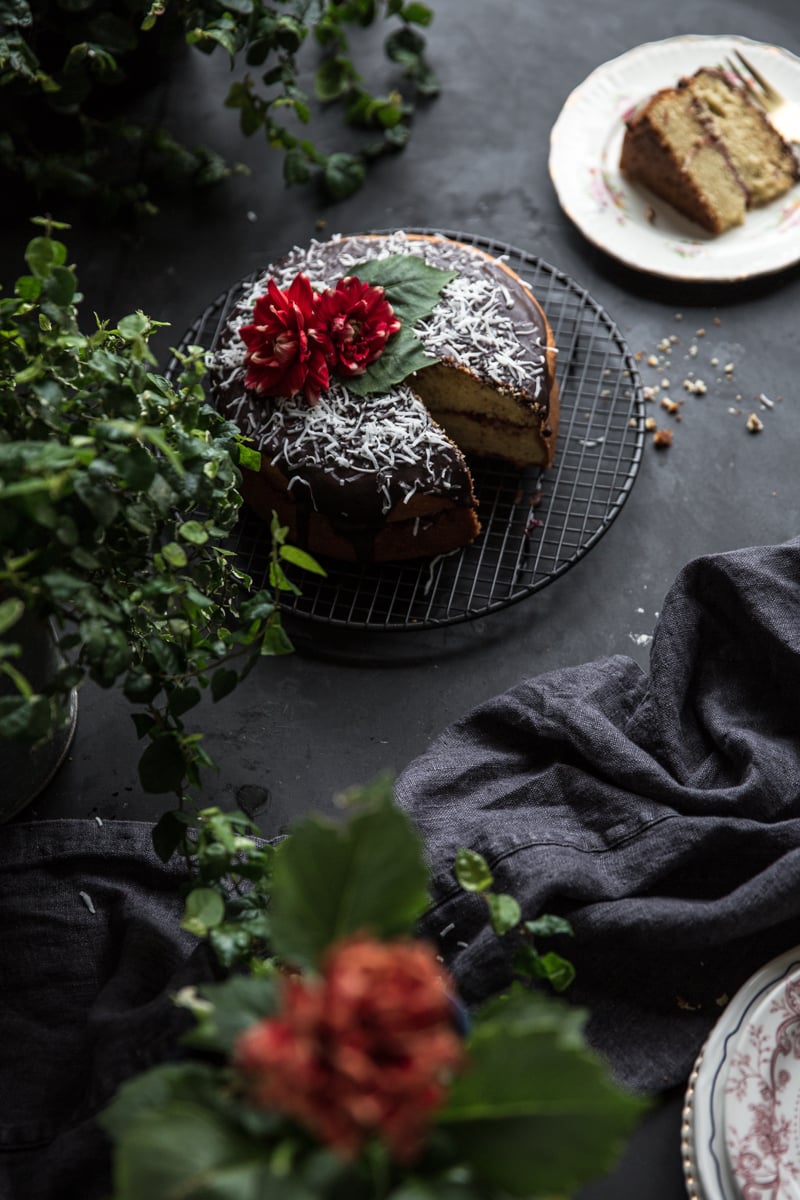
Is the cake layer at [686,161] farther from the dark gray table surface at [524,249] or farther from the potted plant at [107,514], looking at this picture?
the potted plant at [107,514]

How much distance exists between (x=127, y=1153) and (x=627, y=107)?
318cm

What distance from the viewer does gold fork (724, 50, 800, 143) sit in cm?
340

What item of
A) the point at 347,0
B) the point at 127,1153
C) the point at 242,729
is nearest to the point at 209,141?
the point at 347,0

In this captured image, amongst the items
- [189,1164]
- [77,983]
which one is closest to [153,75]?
[77,983]

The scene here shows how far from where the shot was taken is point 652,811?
2.29 m

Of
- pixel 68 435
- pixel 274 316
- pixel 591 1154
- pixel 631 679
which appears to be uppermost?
pixel 591 1154

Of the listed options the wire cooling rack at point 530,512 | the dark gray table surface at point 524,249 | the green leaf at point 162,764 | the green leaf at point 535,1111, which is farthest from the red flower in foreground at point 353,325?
the green leaf at point 535,1111

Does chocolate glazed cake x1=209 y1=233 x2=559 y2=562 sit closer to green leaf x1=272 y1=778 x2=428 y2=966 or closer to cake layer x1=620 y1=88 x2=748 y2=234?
cake layer x1=620 y1=88 x2=748 y2=234

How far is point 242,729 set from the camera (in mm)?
2727

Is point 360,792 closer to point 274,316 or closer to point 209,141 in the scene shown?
point 274,316

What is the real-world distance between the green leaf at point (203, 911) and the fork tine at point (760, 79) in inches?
112

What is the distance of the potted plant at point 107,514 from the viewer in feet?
5.43

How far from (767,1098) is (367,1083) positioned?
129 cm

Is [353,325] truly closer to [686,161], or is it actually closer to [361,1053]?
[686,161]
